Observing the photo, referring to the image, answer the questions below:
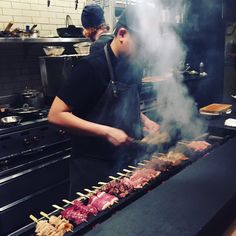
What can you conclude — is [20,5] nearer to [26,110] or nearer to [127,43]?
[26,110]

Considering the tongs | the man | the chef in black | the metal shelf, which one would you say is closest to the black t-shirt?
the chef in black

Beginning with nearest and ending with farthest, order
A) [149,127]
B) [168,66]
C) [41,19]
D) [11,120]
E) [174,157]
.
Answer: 1. [174,157]
2. [149,127]
3. [11,120]
4. [41,19]
5. [168,66]

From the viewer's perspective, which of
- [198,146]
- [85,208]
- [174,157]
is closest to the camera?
[85,208]

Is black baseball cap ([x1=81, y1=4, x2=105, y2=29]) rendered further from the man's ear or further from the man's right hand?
the man's right hand

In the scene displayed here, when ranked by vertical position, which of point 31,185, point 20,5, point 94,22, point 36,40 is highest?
point 20,5

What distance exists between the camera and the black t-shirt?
214cm

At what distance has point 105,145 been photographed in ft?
7.82

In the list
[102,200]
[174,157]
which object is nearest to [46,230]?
[102,200]

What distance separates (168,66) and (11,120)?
377 centimetres

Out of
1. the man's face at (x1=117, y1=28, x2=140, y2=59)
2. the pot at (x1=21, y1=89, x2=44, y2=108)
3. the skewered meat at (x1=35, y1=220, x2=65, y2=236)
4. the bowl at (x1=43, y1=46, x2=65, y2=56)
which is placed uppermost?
the man's face at (x1=117, y1=28, x2=140, y2=59)

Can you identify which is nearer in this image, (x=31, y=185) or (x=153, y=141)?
(x=153, y=141)

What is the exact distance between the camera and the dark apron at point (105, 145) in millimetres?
2336

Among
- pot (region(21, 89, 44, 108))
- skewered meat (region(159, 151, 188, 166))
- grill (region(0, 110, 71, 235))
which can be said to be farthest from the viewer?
pot (region(21, 89, 44, 108))

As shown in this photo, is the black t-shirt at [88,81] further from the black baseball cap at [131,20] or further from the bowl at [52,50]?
the bowl at [52,50]
